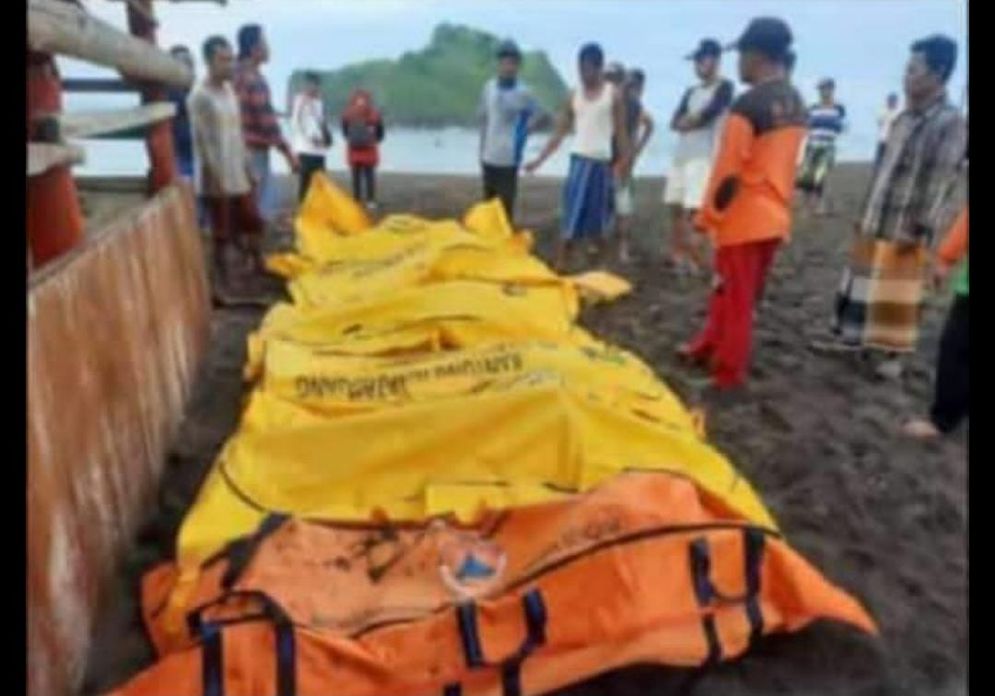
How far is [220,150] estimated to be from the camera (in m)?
5.96

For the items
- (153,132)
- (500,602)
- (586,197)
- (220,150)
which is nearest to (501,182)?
(586,197)

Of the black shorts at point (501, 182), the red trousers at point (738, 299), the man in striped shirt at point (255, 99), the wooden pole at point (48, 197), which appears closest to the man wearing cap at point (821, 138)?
the black shorts at point (501, 182)

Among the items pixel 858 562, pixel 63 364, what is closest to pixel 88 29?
pixel 63 364

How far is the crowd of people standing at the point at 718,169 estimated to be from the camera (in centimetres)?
451

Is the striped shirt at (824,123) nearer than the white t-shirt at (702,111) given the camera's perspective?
No

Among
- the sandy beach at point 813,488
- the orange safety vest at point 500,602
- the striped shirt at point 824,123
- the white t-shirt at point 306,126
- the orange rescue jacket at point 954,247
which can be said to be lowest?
the sandy beach at point 813,488

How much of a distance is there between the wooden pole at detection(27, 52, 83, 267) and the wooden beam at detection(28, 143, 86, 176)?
0.05m

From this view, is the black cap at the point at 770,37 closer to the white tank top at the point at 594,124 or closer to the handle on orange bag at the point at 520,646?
the white tank top at the point at 594,124

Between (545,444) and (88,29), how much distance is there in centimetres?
193

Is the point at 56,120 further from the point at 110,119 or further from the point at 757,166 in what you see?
the point at 757,166

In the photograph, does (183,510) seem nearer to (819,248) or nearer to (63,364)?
(63,364)

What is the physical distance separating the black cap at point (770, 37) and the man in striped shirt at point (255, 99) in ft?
12.3

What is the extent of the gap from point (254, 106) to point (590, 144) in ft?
7.63

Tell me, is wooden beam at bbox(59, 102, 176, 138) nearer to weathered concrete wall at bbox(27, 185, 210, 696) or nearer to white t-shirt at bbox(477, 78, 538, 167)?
weathered concrete wall at bbox(27, 185, 210, 696)
